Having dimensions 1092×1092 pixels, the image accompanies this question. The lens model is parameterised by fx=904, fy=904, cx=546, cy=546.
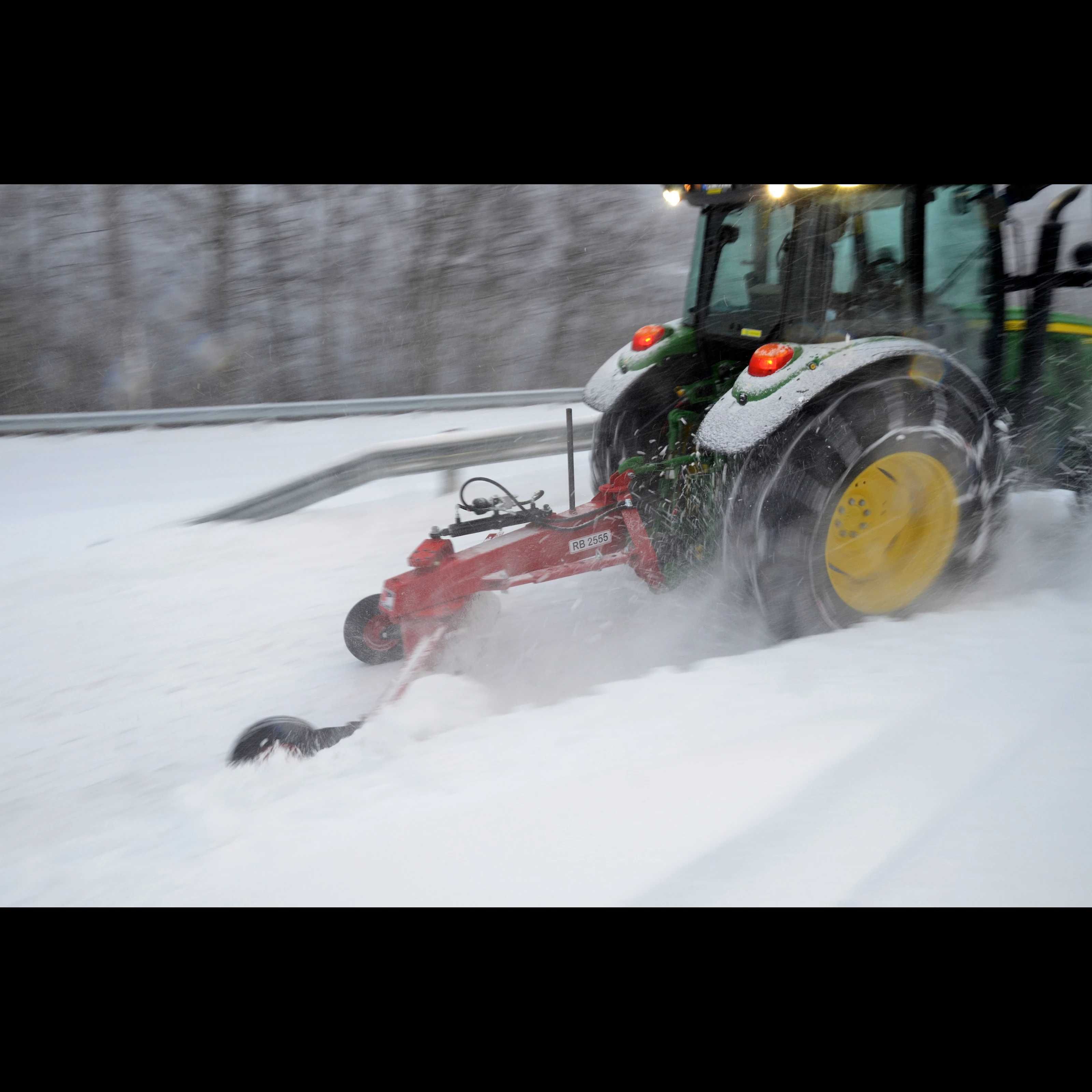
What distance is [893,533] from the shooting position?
3.11 metres

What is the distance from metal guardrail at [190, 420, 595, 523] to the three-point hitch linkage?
1.25 metres

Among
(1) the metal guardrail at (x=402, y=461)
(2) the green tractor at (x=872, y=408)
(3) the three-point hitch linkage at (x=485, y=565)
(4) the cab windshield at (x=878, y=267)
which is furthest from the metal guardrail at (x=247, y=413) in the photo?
(4) the cab windshield at (x=878, y=267)

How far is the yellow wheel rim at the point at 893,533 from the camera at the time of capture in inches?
118

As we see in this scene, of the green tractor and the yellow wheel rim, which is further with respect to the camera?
the yellow wheel rim

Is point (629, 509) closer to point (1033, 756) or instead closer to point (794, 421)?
point (794, 421)

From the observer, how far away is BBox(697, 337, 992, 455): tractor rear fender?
2791 millimetres

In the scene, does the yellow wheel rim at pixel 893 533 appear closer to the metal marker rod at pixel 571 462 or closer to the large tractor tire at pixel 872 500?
the large tractor tire at pixel 872 500

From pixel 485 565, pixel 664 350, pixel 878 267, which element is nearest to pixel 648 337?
pixel 664 350

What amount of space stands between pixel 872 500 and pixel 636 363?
1.28 meters

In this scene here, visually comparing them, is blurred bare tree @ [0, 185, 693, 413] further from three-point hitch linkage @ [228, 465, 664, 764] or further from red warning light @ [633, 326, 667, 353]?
three-point hitch linkage @ [228, 465, 664, 764]

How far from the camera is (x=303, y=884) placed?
5.95 feet

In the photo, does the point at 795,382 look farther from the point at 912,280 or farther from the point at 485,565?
the point at 485,565

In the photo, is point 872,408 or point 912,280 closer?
point 872,408

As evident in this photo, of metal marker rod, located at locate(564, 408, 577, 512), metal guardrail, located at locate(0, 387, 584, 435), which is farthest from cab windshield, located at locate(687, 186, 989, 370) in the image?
metal guardrail, located at locate(0, 387, 584, 435)
